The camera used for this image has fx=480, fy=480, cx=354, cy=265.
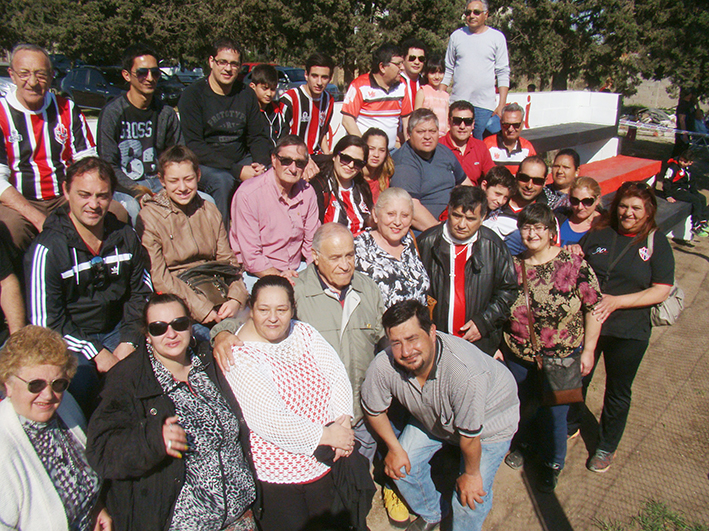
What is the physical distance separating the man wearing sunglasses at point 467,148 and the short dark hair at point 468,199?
5.90 ft

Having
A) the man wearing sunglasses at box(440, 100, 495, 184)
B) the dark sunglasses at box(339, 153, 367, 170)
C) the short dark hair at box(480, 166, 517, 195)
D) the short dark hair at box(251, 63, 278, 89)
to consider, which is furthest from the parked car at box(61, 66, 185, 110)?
the short dark hair at box(480, 166, 517, 195)

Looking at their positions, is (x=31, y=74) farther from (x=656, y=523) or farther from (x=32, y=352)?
(x=656, y=523)

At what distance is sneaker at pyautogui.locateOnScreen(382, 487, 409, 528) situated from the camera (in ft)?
10.8

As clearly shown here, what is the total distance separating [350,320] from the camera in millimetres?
3051

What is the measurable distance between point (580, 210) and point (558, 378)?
4.96 ft

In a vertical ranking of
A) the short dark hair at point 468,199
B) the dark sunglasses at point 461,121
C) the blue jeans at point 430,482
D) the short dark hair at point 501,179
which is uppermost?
the dark sunglasses at point 461,121

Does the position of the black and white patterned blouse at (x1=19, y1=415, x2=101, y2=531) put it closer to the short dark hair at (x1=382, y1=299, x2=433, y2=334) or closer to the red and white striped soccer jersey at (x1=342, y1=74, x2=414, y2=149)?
the short dark hair at (x1=382, y1=299, x2=433, y2=334)

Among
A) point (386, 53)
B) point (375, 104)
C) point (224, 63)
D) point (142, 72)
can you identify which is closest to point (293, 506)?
point (142, 72)

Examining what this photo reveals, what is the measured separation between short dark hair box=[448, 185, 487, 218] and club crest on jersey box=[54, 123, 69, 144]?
9.29 ft

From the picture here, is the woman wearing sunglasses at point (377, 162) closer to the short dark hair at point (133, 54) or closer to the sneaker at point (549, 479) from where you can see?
the short dark hair at point (133, 54)

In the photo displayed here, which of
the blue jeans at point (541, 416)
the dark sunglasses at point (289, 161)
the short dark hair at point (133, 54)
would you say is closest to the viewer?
the blue jeans at point (541, 416)

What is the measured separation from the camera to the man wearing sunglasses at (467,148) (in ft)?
16.3

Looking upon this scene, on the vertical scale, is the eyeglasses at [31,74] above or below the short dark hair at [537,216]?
above

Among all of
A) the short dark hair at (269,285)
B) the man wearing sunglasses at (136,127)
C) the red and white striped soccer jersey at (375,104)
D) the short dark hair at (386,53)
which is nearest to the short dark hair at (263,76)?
the red and white striped soccer jersey at (375,104)
